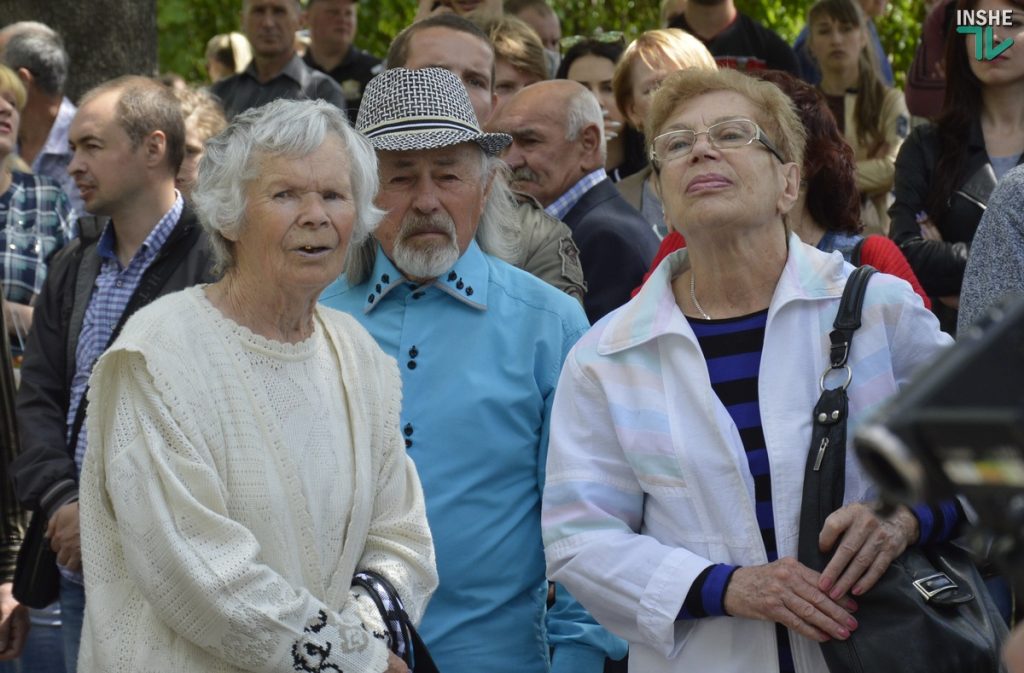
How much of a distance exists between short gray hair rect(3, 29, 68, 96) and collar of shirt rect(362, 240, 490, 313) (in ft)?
16.1

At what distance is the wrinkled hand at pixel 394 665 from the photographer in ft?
10.8

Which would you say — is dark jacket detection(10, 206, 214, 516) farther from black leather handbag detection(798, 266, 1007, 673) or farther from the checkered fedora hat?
black leather handbag detection(798, 266, 1007, 673)

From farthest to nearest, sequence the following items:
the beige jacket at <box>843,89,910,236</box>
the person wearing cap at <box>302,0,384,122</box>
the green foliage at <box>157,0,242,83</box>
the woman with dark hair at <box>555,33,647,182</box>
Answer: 1. the green foliage at <box>157,0,242,83</box>
2. the person wearing cap at <box>302,0,384,122</box>
3. the beige jacket at <box>843,89,910,236</box>
4. the woman with dark hair at <box>555,33,647,182</box>

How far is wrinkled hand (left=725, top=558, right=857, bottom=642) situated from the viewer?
311cm

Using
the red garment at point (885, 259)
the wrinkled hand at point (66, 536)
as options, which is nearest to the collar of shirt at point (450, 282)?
the red garment at point (885, 259)

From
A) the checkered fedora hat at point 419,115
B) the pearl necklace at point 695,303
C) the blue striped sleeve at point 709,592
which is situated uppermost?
the checkered fedora hat at point 419,115

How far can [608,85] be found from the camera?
25.8 feet

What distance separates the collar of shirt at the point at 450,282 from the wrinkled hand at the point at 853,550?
1313mm

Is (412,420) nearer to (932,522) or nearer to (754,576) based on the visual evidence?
(754,576)

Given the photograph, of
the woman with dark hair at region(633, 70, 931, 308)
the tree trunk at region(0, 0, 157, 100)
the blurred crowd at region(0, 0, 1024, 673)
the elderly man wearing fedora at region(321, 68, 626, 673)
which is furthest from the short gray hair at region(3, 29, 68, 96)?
the woman with dark hair at region(633, 70, 931, 308)

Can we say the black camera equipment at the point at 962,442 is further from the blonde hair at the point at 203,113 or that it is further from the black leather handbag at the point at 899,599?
the blonde hair at the point at 203,113

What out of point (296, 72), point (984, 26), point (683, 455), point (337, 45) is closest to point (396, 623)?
point (683, 455)

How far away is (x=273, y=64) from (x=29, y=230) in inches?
125

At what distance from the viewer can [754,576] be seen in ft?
10.5
